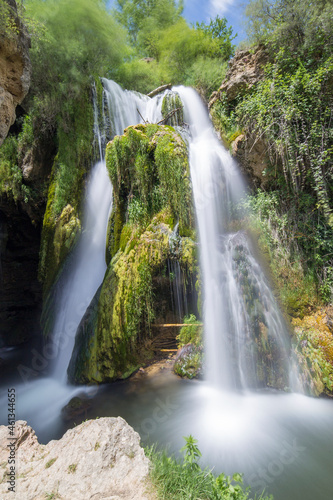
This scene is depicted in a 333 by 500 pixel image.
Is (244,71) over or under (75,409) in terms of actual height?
over

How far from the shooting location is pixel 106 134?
8516mm

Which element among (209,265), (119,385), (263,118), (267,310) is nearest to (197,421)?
(119,385)

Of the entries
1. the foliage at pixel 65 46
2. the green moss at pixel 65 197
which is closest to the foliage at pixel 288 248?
the green moss at pixel 65 197

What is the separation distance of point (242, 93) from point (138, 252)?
18.2 ft

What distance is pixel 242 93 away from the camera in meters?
6.59

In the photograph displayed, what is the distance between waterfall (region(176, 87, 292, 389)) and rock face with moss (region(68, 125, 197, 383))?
0.57 meters

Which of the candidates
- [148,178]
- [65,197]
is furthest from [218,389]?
[65,197]

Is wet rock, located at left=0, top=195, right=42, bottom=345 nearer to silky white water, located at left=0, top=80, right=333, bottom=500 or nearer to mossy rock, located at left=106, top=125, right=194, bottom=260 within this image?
silky white water, located at left=0, top=80, right=333, bottom=500

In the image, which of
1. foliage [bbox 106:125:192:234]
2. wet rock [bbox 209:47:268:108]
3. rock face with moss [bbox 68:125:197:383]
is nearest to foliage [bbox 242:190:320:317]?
rock face with moss [bbox 68:125:197:383]

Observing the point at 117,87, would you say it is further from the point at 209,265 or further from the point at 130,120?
the point at 209,265

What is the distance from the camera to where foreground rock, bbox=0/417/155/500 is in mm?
1561

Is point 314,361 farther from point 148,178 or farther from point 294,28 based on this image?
point 294,28

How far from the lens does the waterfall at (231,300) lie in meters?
4.49

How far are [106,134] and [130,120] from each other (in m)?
1.30
